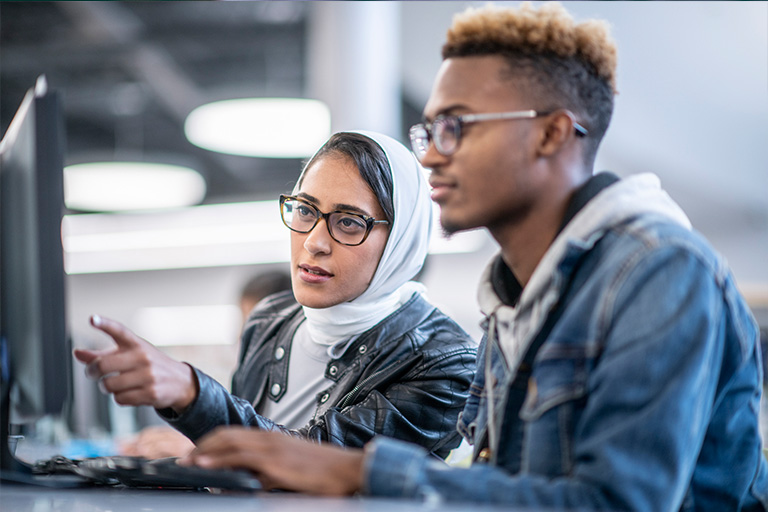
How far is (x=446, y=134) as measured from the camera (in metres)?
1.19

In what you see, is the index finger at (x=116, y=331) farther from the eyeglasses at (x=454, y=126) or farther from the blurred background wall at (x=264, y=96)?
the blurred background wall at (x=264, y=96)

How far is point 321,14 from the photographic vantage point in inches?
184

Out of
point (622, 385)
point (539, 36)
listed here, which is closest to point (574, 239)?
point (622, 385)

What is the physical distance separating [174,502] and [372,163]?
92 cm

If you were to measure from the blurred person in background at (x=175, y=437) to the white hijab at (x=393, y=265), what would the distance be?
514 mm

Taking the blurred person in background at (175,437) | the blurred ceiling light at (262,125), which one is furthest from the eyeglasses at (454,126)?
the blurred ceiling light at (262,125)

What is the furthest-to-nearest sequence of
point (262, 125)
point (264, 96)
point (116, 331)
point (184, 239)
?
point (184, 239) → point (264, 96) → point (262, 125) → point (116, 331)

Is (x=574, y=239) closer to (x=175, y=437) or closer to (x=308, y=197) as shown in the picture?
(x=308, y=197)

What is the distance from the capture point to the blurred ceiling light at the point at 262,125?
4.49 meters

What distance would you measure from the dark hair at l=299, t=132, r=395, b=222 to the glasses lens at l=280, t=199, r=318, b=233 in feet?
0.42

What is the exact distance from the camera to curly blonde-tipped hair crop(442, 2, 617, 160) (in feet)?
3.92

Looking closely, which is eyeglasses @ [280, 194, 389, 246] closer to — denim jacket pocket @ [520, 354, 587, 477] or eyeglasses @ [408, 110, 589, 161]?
eyeglasses @ [408, 110, 589, 161]

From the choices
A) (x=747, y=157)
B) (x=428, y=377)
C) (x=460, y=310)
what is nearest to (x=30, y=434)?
(x=428, y=377)

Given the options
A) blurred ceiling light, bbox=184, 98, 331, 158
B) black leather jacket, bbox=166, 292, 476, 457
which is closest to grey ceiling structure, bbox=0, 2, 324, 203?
blurred ceiling light, bbox=184, 98, 331, 158
